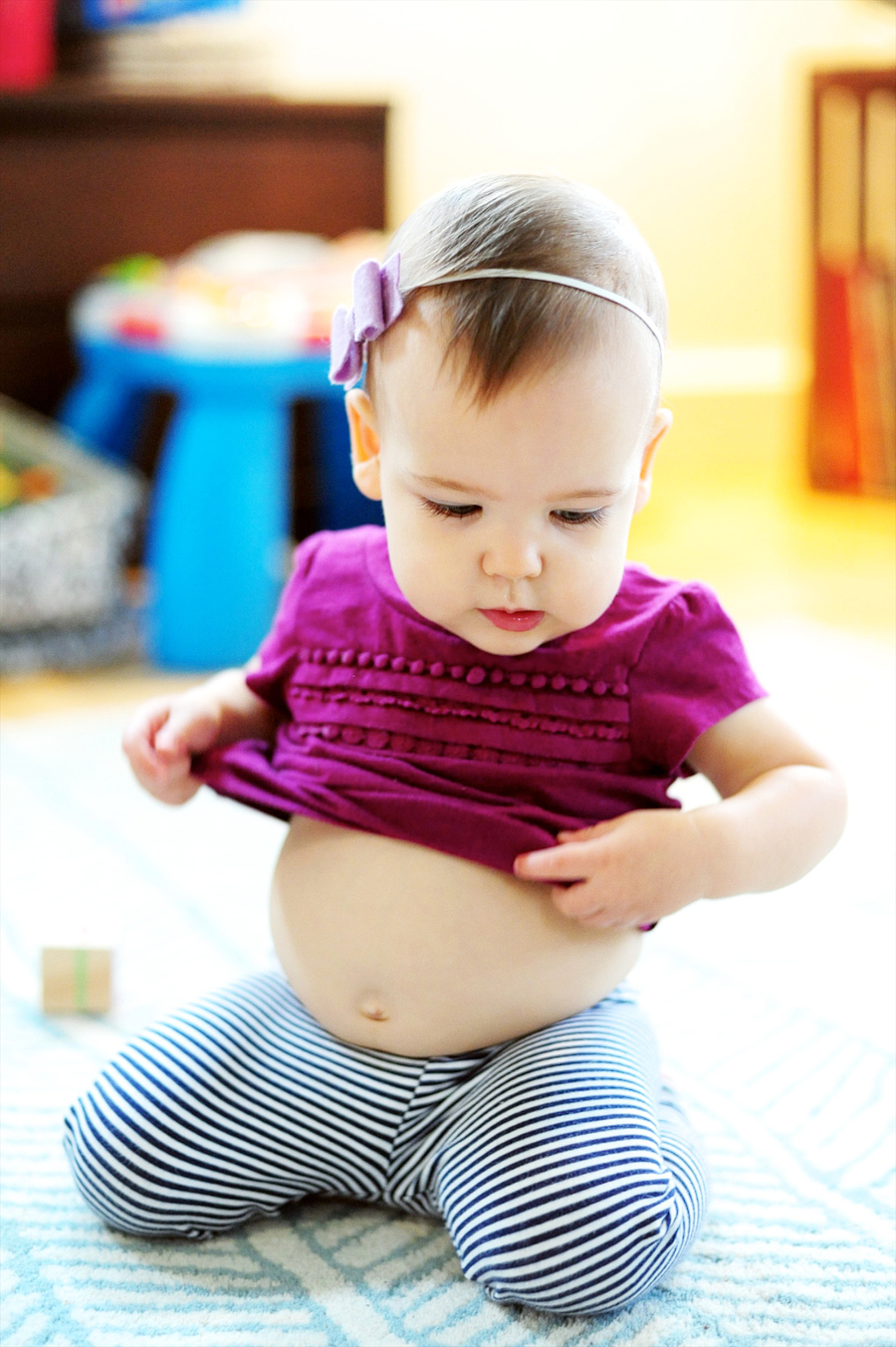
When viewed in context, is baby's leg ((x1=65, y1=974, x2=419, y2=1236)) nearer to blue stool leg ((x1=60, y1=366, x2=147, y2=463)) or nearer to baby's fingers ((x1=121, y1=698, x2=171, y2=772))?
baby's fingers ((x1=121, y1=698, x2=171, y2=772))

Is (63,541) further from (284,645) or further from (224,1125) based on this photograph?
(224,1125)

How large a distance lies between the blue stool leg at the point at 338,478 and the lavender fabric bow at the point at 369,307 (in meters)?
1.17

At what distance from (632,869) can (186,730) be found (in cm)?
26

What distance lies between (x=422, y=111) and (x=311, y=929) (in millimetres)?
1942

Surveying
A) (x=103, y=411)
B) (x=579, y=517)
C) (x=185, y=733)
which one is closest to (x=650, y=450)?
(x=579, y=517)

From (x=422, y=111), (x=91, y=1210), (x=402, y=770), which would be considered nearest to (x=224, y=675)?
(x=402, y=770)

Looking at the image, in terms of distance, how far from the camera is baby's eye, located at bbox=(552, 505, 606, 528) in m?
0.64

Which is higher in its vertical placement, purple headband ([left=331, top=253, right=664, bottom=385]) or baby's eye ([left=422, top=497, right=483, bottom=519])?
purple headband ([left=331, top=253, right=664, bottom=385])

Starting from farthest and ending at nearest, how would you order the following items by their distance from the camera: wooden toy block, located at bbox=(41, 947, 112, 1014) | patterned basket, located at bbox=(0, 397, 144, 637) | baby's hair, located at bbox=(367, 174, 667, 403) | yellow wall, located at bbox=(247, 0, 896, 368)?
yellow wall, located at bbox=(247, 0, 896, 368), patterned basket, located at bbox=(0, 397, 144, 637), wooden toy block, located at bbox=(41, 947, 112, 1014), baby's hair, located at bbox=(367, 174, 667, 403)

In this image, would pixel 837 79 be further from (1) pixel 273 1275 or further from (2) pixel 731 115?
(1) pixel 273 1275

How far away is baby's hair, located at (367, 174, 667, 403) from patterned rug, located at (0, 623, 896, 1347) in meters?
0.32

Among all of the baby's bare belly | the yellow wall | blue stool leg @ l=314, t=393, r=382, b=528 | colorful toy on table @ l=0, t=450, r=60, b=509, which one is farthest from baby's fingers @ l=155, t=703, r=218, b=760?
the yellow wall

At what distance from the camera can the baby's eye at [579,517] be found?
64 cm

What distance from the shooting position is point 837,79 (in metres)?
2.41
